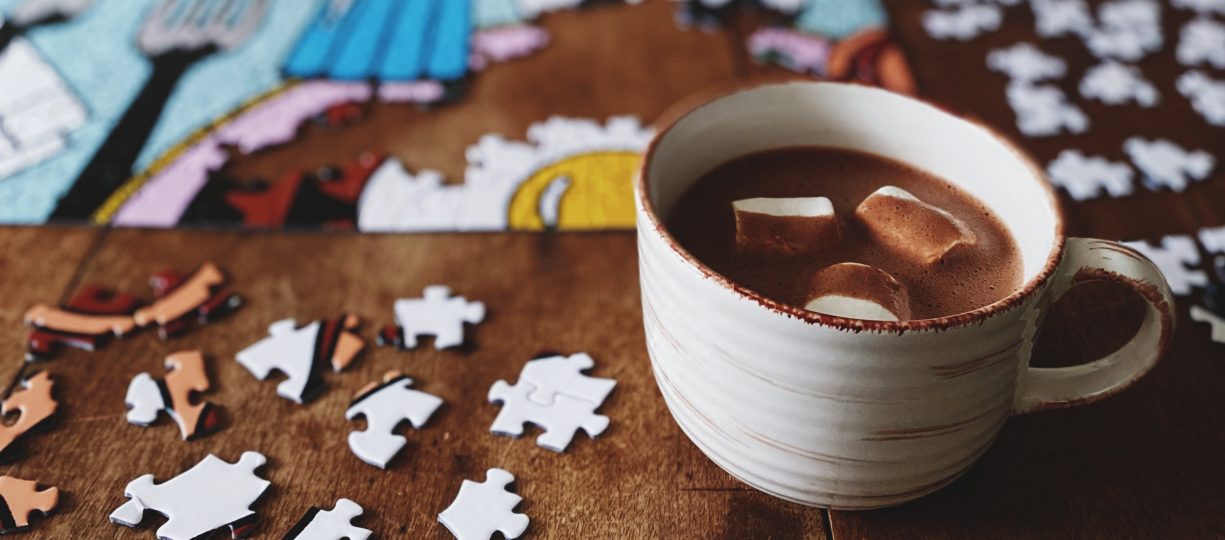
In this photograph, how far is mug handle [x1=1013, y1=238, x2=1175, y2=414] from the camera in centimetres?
67

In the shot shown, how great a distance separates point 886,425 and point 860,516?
0.15 m

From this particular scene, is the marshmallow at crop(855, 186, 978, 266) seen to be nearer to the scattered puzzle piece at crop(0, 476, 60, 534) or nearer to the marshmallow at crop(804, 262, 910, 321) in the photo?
the marshmallow at crop(804, 262, 910, 321)

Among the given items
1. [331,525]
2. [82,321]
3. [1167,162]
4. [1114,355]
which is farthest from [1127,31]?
[82,321]

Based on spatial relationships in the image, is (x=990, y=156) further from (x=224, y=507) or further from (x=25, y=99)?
(x=25, y=99)

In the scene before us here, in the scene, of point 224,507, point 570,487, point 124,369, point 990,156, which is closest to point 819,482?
point 570,487

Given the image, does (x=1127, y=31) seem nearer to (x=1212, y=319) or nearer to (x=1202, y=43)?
(x=1202, y=43)

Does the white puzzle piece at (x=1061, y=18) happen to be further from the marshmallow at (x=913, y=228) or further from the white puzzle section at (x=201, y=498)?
the white puzzle section at (x=201, y=498)

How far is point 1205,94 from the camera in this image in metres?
1.26

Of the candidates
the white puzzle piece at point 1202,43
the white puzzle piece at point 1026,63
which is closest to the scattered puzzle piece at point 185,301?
the white puzzle piece at point 1026,63

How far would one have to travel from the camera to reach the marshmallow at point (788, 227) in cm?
75

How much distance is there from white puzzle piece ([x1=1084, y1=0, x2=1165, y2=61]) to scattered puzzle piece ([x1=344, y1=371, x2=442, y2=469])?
108 centimetres

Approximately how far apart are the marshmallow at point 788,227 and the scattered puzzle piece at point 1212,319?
17.2 inches

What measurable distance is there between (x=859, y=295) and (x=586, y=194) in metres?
0.51

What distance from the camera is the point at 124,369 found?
35.6 inches
